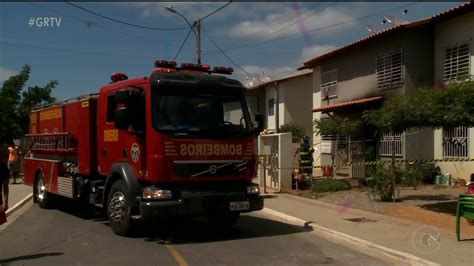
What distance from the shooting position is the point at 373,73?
851 inches

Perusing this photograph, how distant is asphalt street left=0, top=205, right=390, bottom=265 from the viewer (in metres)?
8.02

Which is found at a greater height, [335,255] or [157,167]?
[157,167]

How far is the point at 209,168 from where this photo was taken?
9531mm

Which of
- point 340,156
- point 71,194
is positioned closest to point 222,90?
point 71,194

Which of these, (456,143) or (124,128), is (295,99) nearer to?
(456,143)

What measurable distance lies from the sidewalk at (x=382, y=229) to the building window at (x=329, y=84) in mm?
10874

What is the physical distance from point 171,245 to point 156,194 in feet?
3.02

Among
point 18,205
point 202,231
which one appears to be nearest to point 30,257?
point 202,231

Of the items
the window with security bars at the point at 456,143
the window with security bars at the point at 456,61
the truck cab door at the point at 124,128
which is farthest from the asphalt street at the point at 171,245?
the window with security bars at the point at 456,61

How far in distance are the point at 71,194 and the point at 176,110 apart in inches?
169

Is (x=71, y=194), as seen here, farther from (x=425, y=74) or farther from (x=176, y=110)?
(x=425, y=74)

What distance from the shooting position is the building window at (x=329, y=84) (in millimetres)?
25153

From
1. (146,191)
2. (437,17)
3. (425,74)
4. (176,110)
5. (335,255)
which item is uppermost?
(437,17)

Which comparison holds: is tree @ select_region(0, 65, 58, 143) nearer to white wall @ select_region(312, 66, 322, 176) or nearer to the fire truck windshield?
white wall @ select_region(312, 66, 322, 176)
